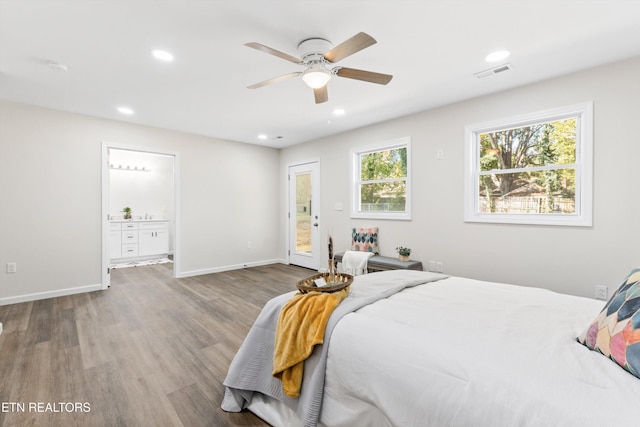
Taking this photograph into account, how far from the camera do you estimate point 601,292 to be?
2.80 metres

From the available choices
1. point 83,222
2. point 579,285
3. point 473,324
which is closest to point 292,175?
point 83,222

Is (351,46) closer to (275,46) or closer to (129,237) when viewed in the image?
(275,46)

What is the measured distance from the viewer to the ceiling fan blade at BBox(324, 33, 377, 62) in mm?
1847

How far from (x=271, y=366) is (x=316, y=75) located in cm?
209

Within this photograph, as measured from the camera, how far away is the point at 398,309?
5.23ft

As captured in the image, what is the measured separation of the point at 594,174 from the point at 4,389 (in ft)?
16.5

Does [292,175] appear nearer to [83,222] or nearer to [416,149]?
[416,149]

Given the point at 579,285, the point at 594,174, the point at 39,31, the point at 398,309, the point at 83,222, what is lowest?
the point at 579,285

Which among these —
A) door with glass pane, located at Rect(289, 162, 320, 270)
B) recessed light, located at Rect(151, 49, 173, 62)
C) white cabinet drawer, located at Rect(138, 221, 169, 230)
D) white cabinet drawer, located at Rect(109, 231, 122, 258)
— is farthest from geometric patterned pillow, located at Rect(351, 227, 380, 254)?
white cabinet drawer, located at Rect(109, 231, 122, 258)

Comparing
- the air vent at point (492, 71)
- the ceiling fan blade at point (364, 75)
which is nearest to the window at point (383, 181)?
the air vent at point (492, 71)

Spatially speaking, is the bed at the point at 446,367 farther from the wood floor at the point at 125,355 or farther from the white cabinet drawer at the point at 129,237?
the white cabinet drawer at the point at 129,237

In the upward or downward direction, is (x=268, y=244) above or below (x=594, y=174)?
below

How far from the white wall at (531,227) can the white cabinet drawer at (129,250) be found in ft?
16.8

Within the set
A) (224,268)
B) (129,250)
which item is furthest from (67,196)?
(129,250)
